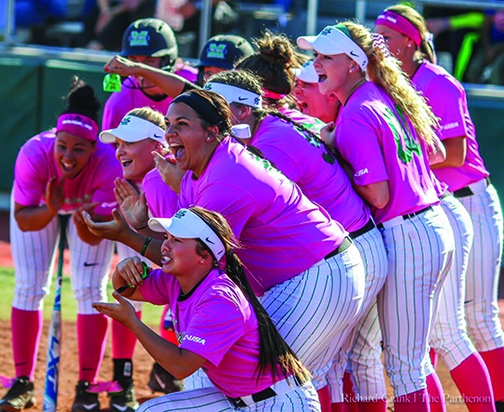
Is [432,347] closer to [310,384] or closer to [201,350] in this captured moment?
[310,384]

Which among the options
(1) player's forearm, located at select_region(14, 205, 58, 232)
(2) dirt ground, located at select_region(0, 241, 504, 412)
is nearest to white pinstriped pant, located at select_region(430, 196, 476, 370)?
(2) dirt ground, located at select_region(0, 241, 504, 412)

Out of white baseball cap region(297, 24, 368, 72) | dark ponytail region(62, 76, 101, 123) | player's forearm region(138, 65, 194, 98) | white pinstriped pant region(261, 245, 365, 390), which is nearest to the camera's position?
white pinstriped pant region(261, 245, 365, 390)

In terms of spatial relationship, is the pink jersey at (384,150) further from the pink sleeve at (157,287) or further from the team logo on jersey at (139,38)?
the team logo on jersey at (139,38)

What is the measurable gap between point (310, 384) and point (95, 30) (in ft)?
24.7

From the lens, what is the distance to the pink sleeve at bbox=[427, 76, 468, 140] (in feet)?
13.6

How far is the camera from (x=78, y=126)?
4371 mm

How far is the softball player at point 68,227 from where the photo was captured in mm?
4367

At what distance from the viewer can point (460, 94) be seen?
4.24m

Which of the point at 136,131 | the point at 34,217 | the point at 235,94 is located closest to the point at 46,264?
the point at 34,217

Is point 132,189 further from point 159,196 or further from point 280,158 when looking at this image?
point 280,158

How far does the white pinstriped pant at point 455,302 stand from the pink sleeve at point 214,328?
1458mm

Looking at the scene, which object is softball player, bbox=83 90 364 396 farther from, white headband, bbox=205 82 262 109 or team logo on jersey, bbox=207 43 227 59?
team logo on jersey, bbox=207 43 227 59

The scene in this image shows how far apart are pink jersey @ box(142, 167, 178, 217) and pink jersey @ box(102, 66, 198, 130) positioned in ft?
4.47

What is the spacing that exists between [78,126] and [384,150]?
5.93 ft
